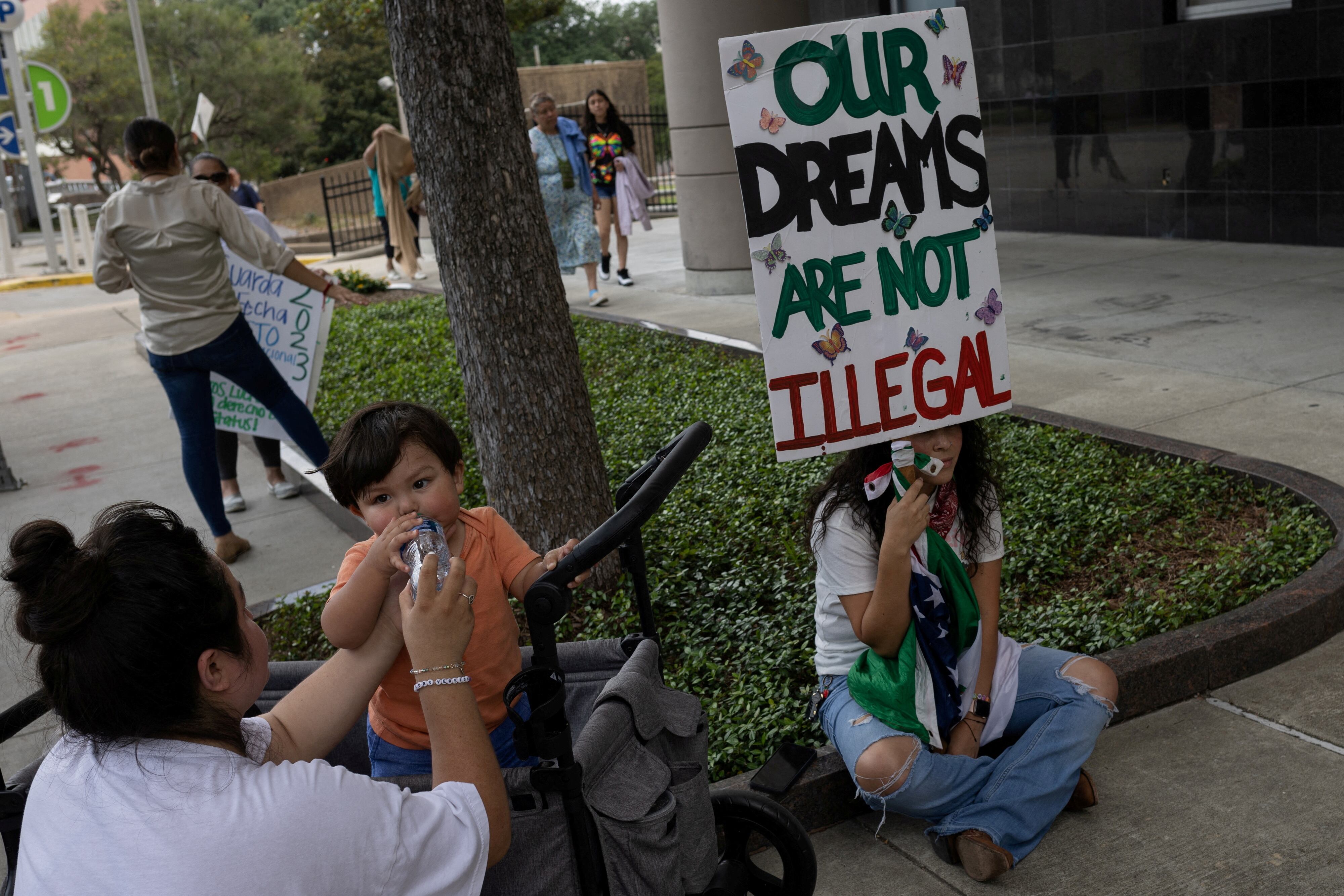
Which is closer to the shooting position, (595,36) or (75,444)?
(75,444)

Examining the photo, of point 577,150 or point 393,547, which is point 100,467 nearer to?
point 577,150

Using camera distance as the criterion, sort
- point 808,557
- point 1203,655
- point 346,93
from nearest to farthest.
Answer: point 1203,655 < point 808,557 < point 346,93

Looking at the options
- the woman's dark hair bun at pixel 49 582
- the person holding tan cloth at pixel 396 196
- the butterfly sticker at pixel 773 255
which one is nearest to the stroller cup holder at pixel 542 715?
the woman's dark hair bun at pixel 49 582

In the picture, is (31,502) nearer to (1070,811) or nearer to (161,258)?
(161,258)

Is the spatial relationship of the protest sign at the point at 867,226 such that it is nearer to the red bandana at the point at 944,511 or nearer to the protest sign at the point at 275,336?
the red bandana at the point at 944,511

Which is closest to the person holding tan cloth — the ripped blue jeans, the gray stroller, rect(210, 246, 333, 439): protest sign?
rect(210, 246, 333, 439): protest sign

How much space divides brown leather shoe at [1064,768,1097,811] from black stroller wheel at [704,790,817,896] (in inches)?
30.5

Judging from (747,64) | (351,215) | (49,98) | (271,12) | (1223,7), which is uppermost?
(271,12)

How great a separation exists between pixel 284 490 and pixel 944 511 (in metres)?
4.51

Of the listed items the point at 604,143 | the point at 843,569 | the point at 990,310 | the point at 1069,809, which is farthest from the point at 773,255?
the point at 604,143

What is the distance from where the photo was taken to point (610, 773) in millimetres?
1877

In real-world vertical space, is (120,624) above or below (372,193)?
below

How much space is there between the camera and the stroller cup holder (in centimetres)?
171

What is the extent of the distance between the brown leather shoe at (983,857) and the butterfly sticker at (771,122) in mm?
1626
